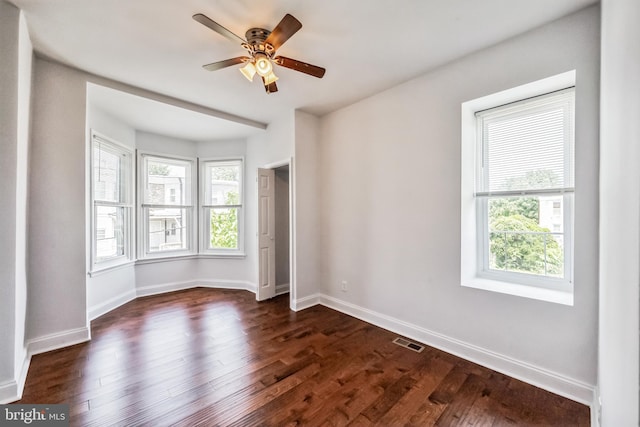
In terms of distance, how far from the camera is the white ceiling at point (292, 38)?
1834 mm

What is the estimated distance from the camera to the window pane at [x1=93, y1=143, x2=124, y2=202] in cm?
343

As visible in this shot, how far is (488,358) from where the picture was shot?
223cm

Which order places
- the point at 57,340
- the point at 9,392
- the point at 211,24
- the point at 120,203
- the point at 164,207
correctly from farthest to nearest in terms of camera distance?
the point at 164,207 → the point at 120,203 → the point at 57,340 → the point at 9,392 → the point at 211,24

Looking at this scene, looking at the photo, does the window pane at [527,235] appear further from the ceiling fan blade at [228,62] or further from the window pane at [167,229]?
the window pane at [167,229]

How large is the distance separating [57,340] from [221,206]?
2674mm

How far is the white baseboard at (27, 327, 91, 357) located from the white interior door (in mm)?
1960

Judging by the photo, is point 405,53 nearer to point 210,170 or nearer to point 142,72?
point 142,72

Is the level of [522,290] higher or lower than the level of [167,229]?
lower

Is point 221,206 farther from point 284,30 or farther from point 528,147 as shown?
point 528,147

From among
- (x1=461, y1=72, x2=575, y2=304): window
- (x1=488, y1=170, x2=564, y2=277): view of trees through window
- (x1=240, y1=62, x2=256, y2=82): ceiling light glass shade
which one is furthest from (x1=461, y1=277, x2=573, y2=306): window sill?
(x1=240, y1=62, x2=256, y2=82): ceiling light glass shade

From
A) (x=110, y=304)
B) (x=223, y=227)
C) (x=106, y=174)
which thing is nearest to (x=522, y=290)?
(x=223, y=227)

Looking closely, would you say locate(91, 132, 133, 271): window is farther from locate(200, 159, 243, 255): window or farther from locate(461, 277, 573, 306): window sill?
locate(461, 277, 573, 306): window sill

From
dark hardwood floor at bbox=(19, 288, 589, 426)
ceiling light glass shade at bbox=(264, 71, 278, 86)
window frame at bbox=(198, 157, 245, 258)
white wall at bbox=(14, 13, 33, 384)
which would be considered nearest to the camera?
dark hardwood floor at bbox=(19, 288, 589, 426)

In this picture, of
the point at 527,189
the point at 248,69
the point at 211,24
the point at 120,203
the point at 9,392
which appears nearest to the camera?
the point at 211,24
